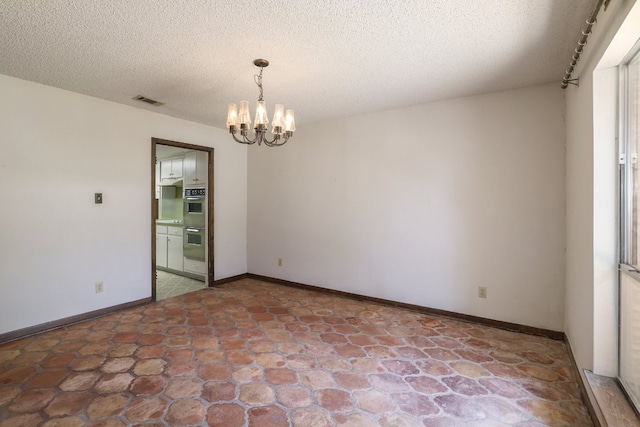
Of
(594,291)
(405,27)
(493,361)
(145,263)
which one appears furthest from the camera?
(145,263)

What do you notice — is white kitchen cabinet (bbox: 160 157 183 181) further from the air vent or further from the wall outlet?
the wall outlet

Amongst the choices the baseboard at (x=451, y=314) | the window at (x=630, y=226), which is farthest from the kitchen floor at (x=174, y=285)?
the window at (x=630, y=226)

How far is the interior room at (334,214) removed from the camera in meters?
1.82

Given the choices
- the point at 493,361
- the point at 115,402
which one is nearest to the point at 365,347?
the point at 493,361

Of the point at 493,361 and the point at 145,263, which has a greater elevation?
the point at 145,263

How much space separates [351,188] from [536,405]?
9.37 feet

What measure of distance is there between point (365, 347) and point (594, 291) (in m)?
1.72

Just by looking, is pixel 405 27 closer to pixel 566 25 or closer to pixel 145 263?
pixel 566 25

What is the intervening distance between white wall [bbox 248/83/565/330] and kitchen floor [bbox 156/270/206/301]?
4.55 ft

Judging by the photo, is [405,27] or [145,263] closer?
[405,27]

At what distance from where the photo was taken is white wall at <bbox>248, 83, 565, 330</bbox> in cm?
289

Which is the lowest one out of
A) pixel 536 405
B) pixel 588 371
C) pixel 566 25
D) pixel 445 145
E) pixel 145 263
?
pixel 536 405

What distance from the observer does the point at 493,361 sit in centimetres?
242

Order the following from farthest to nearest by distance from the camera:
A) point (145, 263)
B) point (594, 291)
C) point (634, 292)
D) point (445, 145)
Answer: point (145, 263) → point (445, 145) → point (594, 291) → point (634, 292)
